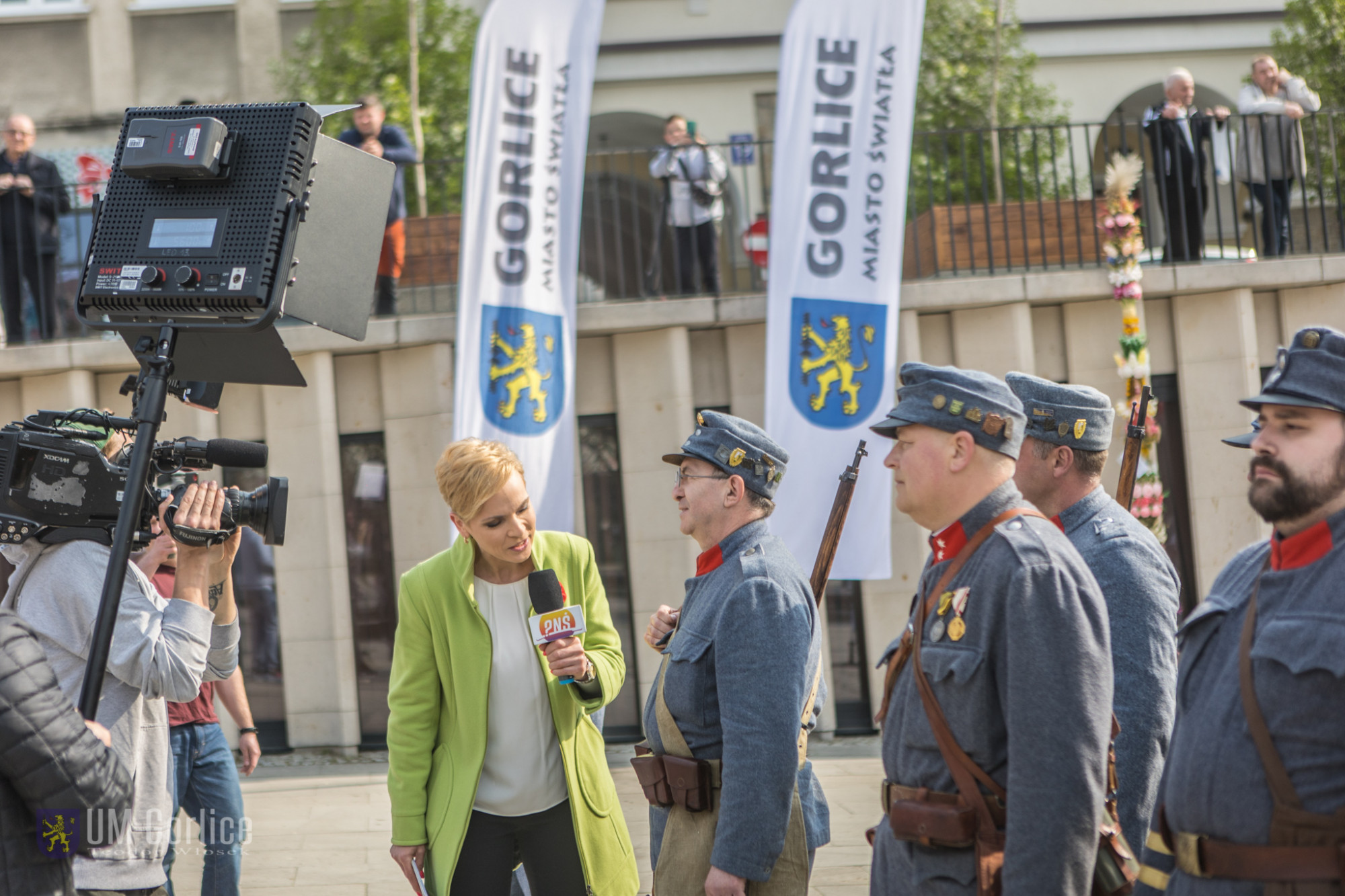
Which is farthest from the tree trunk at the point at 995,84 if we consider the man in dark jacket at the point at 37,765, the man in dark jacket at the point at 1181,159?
the man in dark jacket at the point at 37,765

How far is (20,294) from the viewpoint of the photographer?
1079 cm

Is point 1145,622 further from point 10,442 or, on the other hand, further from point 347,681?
point 347,681

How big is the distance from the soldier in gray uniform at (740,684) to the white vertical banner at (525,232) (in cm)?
520

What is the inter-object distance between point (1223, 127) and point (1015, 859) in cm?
1044

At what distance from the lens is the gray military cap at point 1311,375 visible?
8.38 feet

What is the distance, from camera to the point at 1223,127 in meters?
A: 11.3

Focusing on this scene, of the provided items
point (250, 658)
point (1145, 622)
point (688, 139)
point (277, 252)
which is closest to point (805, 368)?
point (688, 139)

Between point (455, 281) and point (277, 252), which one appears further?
point (455, 281)

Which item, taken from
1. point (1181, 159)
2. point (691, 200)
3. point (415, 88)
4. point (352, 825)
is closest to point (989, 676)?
point (352, 825)

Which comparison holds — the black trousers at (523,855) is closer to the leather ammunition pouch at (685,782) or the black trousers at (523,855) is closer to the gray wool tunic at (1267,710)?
the leather ammunition pouch at (685,782)

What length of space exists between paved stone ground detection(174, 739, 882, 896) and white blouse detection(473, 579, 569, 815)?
278 cm

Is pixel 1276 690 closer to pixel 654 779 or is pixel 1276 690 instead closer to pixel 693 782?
pixel 693 782

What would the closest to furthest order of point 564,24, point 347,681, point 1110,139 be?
point 564,24, point 347,681, point 1110,139

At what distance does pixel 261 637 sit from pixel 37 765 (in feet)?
27.2
